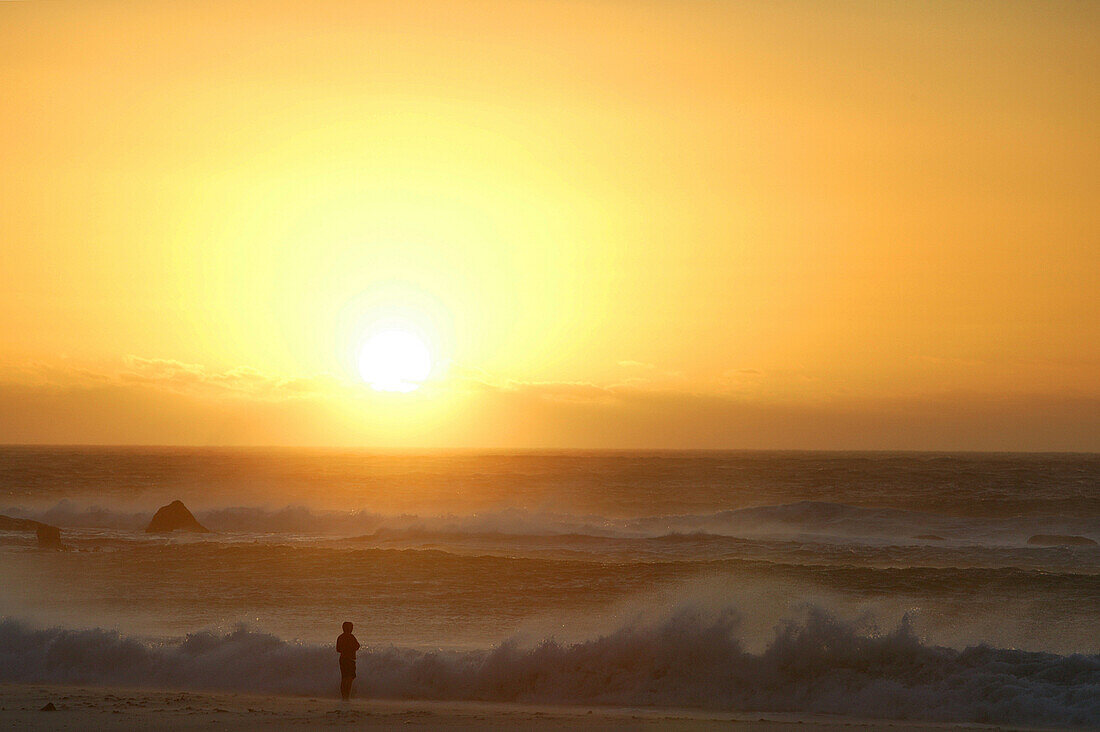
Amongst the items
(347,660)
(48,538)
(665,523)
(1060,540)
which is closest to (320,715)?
(347,660)

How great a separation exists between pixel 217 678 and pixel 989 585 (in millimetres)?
17232

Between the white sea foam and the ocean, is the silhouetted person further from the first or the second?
the white sea foam

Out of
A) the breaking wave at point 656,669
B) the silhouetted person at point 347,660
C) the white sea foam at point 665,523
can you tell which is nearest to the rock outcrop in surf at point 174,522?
the white sea foam at point 665,523

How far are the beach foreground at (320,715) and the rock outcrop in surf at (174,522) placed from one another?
26.6 m

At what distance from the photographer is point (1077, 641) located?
17.6 m

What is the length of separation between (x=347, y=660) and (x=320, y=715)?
5.03 ft

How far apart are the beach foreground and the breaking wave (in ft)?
2.29

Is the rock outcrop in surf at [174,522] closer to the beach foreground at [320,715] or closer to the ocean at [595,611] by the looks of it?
the ocean at [595,611]

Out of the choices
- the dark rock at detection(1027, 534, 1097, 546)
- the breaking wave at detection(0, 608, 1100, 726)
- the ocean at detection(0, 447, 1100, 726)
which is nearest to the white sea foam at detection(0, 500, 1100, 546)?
the ocean at detection(0, 447, 1100, 726)

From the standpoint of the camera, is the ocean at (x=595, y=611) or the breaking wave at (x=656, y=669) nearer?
the breaking wave at (x=656, y=669)

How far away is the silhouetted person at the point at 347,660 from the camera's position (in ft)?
45.2

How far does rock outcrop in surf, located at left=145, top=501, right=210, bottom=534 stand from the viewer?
39.5 metres

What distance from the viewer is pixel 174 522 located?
39750 mm

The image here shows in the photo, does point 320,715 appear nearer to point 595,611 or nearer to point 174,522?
point 595,611
